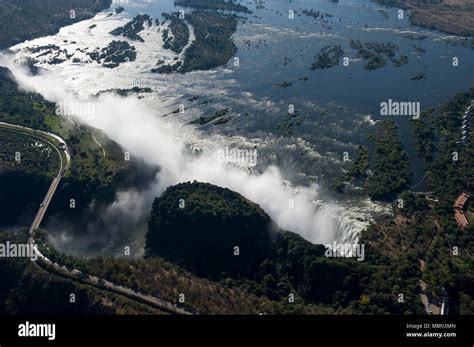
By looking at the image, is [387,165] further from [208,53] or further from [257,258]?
[208,53]

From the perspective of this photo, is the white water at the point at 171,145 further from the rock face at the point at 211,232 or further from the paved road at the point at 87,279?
the paved road at the point at 87,279

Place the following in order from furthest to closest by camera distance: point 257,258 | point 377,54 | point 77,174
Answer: point 377,54
point 77,174
point 257,258

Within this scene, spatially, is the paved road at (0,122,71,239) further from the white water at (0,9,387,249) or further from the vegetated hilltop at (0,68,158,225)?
the white water at (0,9,387,249)

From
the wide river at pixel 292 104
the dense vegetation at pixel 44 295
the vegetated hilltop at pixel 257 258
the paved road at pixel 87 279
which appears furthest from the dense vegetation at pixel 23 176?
the vegetated hilltop at pixel 257 258

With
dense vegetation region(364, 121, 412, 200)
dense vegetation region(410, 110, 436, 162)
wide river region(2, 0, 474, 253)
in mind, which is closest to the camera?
wide river region(2, 0, 474, 253)

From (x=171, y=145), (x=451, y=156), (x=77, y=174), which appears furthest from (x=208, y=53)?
(x=451, y=156)

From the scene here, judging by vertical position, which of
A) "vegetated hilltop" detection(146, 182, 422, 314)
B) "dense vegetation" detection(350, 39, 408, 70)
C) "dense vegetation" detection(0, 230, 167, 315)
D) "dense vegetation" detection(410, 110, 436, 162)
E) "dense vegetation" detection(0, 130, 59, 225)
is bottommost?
"dense vegetation" detection(0, 230, 167, 315)

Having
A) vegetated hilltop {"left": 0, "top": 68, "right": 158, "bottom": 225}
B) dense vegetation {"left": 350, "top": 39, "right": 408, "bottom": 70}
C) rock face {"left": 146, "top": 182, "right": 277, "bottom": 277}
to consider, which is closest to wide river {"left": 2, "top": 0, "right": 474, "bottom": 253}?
dense vegetation {"left": 350, "top": 39, "right": 408, "bottom": 70}

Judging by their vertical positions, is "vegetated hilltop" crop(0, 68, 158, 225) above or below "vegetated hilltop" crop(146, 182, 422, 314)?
above

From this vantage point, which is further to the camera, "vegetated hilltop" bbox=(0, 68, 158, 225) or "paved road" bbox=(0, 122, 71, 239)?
"vegetated hilltop" bbox=(0, 68, 158, 225)
